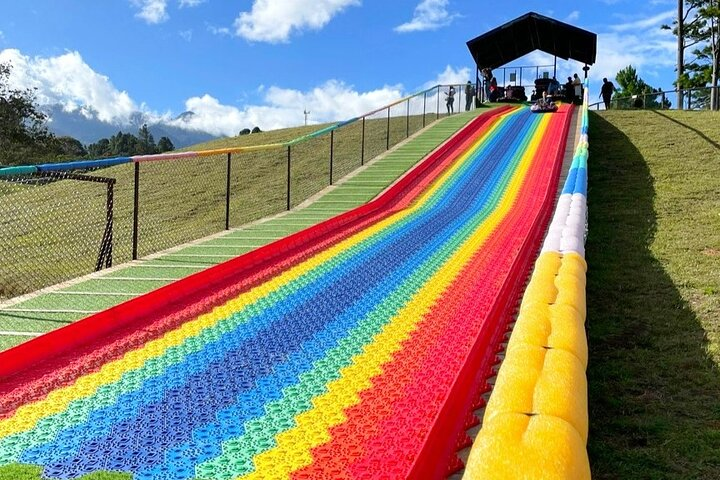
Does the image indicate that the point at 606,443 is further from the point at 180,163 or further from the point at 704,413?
the point at 180,163

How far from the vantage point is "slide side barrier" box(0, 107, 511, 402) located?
12.2 ft

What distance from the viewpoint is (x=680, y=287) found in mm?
5602

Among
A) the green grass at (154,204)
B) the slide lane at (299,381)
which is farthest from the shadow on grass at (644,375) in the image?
the green grass at (154,204)

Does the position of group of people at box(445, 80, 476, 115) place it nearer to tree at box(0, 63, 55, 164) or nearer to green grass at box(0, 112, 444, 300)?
green grass at box(0, 112, 444, 300)

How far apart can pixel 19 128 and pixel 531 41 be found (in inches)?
1423

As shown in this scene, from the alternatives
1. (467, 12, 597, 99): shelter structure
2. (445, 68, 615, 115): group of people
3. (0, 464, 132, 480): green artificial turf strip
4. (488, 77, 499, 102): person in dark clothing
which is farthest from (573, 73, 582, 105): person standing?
(0, 464, 132, 480): green artificial turf strip

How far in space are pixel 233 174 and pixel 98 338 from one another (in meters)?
12.6

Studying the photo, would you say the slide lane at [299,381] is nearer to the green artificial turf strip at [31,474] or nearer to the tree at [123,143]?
the green artificial turf strip at [31,474]

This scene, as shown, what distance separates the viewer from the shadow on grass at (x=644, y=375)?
2.86 meters

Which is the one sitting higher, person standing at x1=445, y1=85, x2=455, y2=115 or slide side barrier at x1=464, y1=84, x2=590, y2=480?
person standing at x1=445, y1=85, x2=455, y2=115

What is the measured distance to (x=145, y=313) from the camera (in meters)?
4.74

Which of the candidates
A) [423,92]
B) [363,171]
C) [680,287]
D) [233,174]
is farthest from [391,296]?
[423,92]

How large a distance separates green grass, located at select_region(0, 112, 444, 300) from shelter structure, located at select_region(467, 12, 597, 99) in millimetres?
9468

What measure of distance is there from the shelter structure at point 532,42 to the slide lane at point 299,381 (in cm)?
2321
